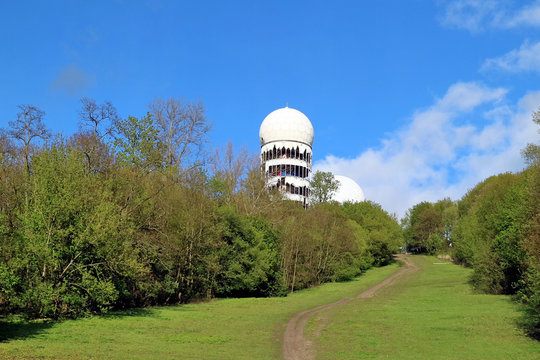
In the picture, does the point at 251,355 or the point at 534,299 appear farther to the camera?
the point at 534,299

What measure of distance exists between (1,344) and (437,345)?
20.9 meters

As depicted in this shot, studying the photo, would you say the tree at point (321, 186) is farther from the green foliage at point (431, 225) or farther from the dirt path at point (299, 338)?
the dirt path at point (299, 338)

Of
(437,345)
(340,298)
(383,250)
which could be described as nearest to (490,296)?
(340,298)

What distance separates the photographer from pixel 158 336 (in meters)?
24.1

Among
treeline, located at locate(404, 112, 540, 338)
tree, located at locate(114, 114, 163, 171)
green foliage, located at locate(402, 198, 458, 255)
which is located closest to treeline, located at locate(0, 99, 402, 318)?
tree, located at locate(114, 114, 163, 171)

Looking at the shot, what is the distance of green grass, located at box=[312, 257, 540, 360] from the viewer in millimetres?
22234

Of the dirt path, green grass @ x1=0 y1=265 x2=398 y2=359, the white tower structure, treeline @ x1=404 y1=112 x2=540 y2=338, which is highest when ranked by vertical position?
the white tower structure

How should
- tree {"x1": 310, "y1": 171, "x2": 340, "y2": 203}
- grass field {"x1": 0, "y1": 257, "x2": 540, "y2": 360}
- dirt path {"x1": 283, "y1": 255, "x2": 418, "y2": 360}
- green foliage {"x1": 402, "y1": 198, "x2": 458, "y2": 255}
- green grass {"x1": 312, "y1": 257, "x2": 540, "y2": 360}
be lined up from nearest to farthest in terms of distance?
grass field {"x1": 0, "y1": 257, "x2": 540, "y2": 360}
dirt path {"x1": 283, "y1": 255, "x2": 418, "y2": 360}
green grass {"x1": 312, "y1": 257, "x2": 540, "y2": 360}
tree {"x1": 310, "y1": 171, "x2": 340, "y2": 203}
green foliage {"x1": 402, "y1": 198, "x2": 458, "y2": 255}

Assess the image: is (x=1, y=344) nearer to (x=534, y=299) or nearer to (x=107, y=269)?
(x=107, y=269)

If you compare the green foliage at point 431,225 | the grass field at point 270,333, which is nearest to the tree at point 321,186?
the green foliage at point 431,225

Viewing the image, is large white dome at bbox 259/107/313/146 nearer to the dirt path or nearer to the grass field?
the dirt path

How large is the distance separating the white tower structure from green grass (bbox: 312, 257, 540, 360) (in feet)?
154

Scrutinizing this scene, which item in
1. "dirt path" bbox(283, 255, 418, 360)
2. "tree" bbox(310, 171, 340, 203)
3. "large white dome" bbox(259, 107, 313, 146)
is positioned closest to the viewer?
"dirt path" bbox(283, 255, 418, 360)

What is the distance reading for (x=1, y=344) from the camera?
63.0 feet
